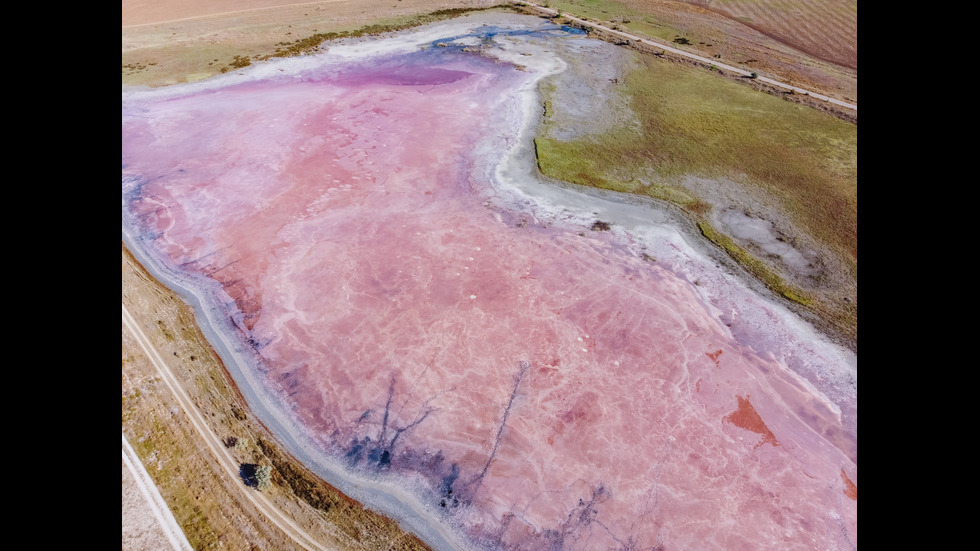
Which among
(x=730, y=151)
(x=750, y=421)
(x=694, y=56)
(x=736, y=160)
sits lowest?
(x=750, y=421)

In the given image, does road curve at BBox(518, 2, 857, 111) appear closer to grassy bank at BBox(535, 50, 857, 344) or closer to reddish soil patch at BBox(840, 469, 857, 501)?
grassy bank at BBox(535, 50, 857, 344)

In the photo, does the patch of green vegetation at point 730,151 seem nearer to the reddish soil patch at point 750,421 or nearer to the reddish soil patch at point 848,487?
the reddish soil patch at point 750,421

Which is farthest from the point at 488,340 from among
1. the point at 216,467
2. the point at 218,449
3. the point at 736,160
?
the point at 736,160

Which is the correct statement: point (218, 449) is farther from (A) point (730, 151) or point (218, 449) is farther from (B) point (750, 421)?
(A) point (730, 151)

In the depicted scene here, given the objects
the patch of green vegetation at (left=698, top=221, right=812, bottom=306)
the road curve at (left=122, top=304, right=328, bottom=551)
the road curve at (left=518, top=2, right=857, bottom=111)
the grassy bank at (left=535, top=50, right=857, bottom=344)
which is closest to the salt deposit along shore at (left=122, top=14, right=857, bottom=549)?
the patch of green vegetation at (left=698, top=221, right=812, bottom=306)

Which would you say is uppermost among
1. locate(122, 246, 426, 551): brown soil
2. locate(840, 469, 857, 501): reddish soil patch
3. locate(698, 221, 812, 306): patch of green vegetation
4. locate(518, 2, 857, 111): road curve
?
locate(518, 2, 857, 111): road curve
